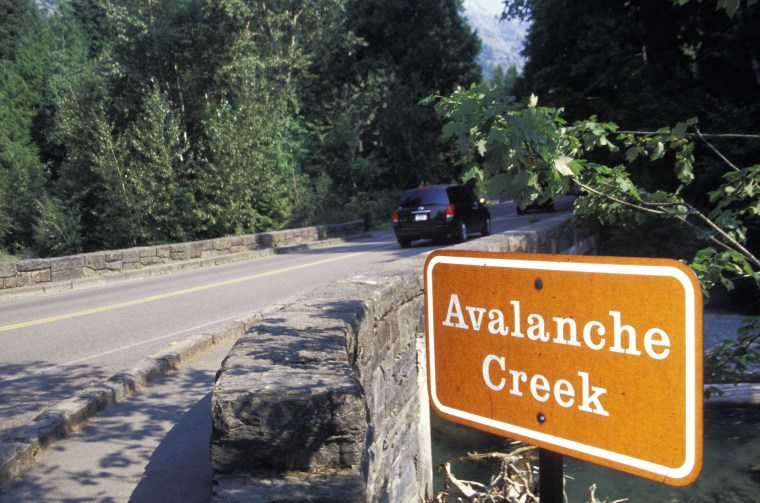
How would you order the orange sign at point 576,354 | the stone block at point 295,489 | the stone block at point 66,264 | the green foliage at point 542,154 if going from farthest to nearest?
the stone block at point 66,264 → the green foliage at point 542,154 → the stone block at point 295,489 → the orange sign at point 576,354

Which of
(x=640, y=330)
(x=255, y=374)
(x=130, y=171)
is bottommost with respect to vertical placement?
(x=255, y=374)

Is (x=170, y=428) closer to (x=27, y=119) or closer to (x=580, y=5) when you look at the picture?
(x=580, y=5)

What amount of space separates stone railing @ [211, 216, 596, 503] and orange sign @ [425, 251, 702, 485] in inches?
25.2

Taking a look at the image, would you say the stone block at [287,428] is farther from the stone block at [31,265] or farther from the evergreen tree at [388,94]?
the evergreen tree at [388,94]

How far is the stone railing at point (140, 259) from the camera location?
13953mm

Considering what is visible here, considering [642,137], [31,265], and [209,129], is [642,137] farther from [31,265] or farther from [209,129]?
[209,129]

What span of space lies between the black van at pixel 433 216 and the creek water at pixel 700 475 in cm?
1133

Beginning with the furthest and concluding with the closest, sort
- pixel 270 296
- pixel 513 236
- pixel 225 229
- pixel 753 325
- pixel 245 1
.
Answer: pixel 245 1, pixel 225 229, pixel 270 296, pixel 513 236, pixel 753 325

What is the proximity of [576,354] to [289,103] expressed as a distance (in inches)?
1305

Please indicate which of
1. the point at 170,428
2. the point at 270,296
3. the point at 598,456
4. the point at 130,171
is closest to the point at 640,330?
the point at 598,456

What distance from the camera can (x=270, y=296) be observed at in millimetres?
11102

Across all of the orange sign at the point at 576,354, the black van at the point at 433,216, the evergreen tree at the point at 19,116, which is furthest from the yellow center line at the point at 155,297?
the evergreen tree at the point at 19,116

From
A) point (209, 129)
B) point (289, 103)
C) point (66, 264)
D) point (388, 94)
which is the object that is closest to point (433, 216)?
point (66, 264)

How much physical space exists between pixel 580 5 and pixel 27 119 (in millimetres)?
30676
